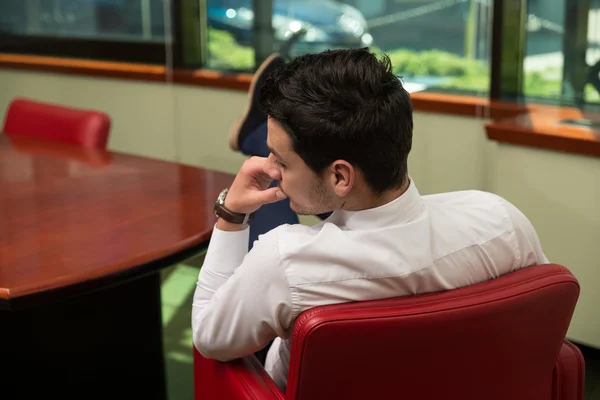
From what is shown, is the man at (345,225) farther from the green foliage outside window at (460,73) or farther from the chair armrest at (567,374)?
the green foliage outside window at (460,73)

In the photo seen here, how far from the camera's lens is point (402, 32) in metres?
3.47

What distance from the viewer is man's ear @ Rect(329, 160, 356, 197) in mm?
1219

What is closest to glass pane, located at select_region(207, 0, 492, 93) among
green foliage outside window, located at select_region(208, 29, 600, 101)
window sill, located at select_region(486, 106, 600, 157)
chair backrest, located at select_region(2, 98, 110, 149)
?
green foliage outside window, located at select_region(208, 29, 600, 101)

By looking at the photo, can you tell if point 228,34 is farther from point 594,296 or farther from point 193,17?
point 594,296

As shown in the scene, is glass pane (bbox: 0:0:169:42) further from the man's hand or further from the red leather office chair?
the red leather office chair

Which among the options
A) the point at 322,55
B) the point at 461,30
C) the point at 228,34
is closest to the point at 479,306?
the point at 322,55

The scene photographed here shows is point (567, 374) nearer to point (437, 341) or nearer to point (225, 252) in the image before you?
point (437, 341)

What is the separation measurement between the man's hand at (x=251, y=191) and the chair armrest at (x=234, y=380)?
272mm

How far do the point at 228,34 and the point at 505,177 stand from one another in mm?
1845

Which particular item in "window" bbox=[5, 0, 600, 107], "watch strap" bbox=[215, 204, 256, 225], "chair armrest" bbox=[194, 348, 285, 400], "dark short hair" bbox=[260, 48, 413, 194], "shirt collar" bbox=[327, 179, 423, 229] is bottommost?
"chair armrest" bbox=[194, 348, 285, 400]

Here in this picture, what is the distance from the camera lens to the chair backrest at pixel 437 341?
109 centimetres

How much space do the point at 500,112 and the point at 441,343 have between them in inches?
84.4

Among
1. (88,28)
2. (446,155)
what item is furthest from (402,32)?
(88,28)

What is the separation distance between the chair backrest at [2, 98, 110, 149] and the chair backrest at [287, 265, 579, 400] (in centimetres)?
184
